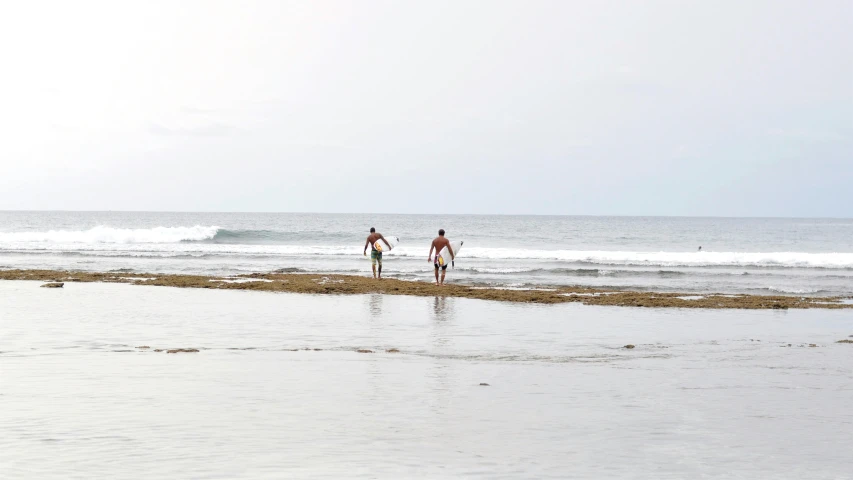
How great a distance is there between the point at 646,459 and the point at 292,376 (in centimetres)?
427

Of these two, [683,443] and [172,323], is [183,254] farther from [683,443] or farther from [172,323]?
[683,443]

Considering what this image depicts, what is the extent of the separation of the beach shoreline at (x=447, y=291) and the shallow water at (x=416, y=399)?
403 centimetres

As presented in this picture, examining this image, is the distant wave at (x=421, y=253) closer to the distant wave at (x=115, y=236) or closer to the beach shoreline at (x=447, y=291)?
the distant wave at (x=115, y=236)

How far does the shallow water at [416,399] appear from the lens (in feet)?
18.0

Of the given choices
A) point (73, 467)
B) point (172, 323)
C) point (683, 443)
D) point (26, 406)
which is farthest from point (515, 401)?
point (172, 323)

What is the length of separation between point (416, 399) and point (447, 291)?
12329mm

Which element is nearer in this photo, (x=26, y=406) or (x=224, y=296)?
(x=26, y=406)

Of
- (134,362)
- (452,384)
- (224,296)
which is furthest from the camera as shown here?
(224,296)

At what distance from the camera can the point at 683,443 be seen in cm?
606

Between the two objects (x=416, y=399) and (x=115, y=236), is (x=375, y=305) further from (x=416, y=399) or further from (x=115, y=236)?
(x=115, y=236)

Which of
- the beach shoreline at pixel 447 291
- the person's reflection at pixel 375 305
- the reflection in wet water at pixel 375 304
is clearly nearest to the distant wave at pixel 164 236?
the beach shoreline at pixel 447 291

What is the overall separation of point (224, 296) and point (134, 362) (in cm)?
896

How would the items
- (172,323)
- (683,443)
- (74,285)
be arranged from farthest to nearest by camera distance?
(74,285), (172,323), (683,443)

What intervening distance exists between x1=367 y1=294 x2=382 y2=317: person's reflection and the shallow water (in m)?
1.29
